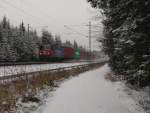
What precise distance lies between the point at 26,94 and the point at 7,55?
127ft

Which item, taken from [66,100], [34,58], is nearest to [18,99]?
[66,100]

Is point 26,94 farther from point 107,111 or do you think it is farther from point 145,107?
point 145,107

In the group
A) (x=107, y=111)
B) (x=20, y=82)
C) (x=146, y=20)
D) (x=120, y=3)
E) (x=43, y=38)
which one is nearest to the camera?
(x=146, y=20)

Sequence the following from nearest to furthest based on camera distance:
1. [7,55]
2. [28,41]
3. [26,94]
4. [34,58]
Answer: [26,94] < [7,55] < [34,58] < [28,41]

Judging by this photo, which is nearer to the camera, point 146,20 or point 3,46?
point 146,20

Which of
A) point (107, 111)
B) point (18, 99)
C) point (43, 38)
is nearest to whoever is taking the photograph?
point (107, 111)

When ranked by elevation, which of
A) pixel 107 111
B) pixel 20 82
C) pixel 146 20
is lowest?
pixel 107 111

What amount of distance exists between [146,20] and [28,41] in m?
53.9

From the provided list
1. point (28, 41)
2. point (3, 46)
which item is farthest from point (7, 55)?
point (28, 41)

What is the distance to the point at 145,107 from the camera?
34.6 feet

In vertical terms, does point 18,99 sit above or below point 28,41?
below

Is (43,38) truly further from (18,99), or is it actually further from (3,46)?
(18,99)

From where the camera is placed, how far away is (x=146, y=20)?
8.62 m

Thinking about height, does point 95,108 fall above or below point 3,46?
below
